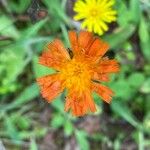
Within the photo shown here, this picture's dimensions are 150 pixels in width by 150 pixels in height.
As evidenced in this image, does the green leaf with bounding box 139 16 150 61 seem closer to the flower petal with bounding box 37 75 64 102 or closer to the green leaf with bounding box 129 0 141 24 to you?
the green leaf with bounding box 129 0 141 24

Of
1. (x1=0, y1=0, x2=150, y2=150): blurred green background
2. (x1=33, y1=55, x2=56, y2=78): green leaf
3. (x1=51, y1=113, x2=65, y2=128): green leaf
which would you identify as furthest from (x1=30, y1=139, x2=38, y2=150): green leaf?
(x1=33, y1=55, x2=56, y2=78): green leaf

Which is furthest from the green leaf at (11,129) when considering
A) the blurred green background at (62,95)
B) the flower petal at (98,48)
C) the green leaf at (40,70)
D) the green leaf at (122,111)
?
the flower petal at (98,48)

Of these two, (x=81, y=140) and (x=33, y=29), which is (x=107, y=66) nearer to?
(x=33, y=29)

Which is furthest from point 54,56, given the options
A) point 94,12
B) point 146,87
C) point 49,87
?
point 146,87

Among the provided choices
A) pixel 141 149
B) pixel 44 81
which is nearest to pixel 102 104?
pixel 141 149

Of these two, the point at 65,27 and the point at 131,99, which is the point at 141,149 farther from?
the point at 65,27

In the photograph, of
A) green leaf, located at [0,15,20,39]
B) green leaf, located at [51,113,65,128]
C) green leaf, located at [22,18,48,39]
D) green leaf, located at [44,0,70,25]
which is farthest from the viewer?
green leaf, located at [51,113,65,128]
